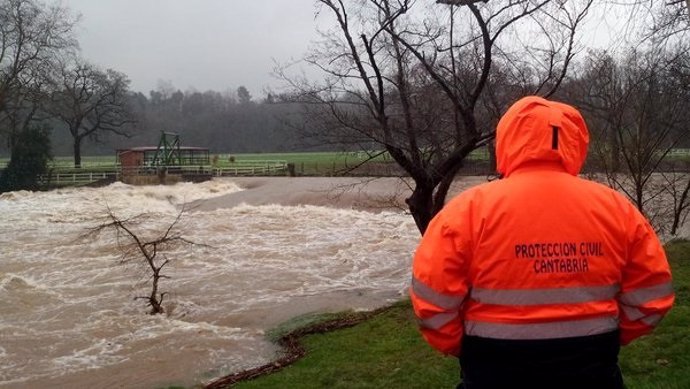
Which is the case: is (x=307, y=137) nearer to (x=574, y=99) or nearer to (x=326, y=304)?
(x=326, y=304)

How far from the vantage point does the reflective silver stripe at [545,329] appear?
7.20ft

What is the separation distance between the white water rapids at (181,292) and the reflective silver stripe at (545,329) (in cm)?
739

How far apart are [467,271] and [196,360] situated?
8531 millimetres

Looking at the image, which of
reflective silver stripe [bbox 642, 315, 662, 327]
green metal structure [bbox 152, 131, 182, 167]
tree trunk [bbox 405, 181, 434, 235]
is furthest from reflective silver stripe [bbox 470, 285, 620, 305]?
green metal structure [bbox 152, 131, 182, 167]

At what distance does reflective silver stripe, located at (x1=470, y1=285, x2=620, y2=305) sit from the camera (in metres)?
2.22

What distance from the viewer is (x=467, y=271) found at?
90.5 inches

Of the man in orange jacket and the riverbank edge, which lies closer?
the man in orange jacket

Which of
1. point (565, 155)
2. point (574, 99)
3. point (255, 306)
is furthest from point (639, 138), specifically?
point (565, 155)

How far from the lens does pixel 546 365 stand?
2.18m

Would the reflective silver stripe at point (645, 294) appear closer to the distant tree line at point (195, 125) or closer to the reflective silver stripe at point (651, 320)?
the reflective silver stripe at point (651, 320)

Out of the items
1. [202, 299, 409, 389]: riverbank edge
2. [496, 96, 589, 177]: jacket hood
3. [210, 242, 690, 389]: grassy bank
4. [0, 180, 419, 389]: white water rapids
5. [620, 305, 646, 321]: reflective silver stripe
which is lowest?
[0, 180, 419, 389]: white water rapids

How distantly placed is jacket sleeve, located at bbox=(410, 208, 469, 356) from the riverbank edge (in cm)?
594

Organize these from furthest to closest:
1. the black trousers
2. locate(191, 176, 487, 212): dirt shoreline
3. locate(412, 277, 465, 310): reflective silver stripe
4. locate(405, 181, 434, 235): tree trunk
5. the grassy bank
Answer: locate(191, 176, 487, 212): dirt shoreline, locate(405, 181, 434, 235): tree trunk, the grassy bank, locate(412, 277, 465, 310): reflective silver stripe, the black trousers

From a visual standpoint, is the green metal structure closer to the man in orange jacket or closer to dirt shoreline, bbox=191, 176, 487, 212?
dirt shoreline, bbox=191, 176, 487, 212
